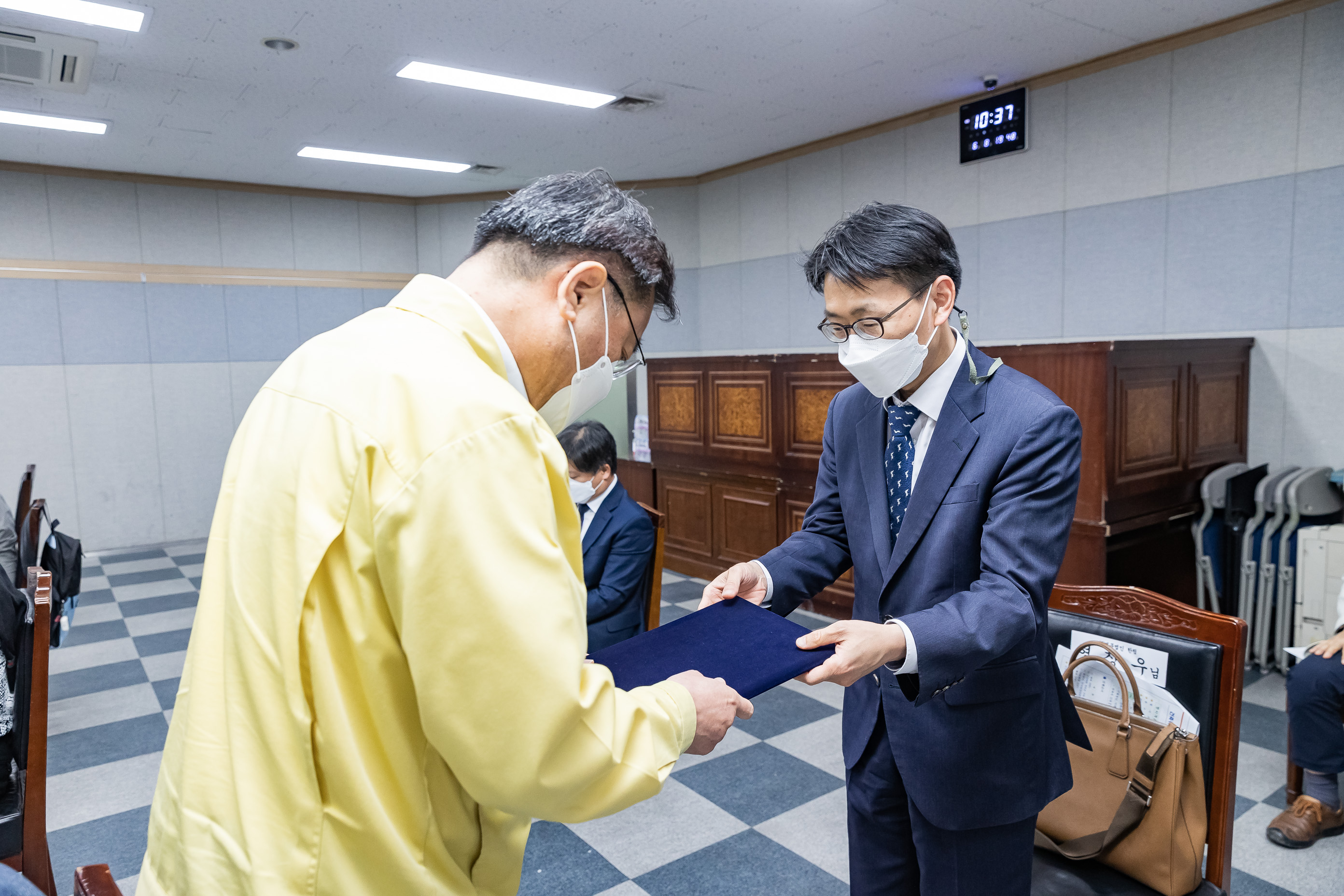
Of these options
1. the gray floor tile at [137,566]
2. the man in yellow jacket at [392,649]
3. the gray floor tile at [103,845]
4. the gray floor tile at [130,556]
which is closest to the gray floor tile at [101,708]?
the gray floor tile at [103,845]

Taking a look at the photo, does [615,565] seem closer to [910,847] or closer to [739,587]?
[739,587]

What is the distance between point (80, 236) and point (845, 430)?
764 cm

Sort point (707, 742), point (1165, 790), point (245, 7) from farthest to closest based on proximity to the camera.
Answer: point (245, 7)
point (1165, 790)
point (707, 742)

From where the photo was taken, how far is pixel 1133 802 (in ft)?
5.08

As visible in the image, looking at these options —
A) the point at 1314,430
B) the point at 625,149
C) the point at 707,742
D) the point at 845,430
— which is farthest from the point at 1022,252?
the point at 707,742

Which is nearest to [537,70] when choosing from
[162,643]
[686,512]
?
[686,512]

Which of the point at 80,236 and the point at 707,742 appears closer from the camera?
the point at 707,742

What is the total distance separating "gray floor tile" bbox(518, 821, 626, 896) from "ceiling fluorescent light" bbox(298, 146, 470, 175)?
569 centimetres

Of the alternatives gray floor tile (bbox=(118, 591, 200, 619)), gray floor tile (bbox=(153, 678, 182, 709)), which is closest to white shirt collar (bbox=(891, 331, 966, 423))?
gray floor tile (bbox=(153, 678, 182, 709))

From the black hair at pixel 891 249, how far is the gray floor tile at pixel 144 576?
6352mm

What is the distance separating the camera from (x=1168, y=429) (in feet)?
13.1

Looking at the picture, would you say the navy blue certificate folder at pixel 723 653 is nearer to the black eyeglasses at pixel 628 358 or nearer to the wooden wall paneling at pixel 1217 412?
the black eyeglasses at pixel 628 358

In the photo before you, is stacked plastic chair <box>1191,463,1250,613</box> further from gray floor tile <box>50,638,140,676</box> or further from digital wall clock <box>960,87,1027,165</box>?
gray floor tile <box>50,638,140,676</box>

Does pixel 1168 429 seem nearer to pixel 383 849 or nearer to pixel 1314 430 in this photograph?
pixel 1314 430
